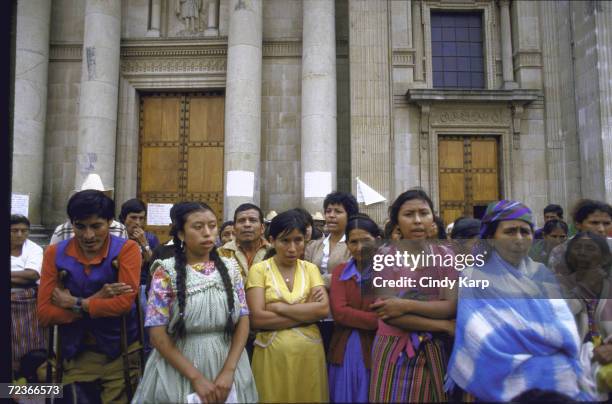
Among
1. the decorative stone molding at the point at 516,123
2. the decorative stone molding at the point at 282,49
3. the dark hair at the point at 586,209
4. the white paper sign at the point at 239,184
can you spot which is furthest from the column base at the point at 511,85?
the dark hair at the point at 586,209

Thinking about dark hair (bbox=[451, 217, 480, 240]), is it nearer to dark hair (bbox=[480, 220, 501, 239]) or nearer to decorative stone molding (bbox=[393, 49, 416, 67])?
dark hair (bbox=[480, 220, 501, 239])

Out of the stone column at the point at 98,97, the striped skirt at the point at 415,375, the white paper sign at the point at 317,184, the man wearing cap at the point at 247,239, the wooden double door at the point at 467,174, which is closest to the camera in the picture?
the striped skirt at the point at 415,375

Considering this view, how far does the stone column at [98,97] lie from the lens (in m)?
11.1

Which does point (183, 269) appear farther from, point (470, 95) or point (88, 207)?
point (470, 95)

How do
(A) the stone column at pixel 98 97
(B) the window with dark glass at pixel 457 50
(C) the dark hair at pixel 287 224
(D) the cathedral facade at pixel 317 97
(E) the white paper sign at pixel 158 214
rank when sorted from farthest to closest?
(B) the window with dark glass at pixel 457 50 < (E) the white paper sign at pixel 158 214 < (D) the cathedral facade at pixel 317 97 < (A) the stone column at pixel 98 97 < (C) the dark hair at pixel 287 224

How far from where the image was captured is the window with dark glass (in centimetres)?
1295

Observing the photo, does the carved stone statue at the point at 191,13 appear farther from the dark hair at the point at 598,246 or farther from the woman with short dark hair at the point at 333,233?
the dark hair at the point at 598,246

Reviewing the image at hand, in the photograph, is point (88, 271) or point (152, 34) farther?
point (152, 34)

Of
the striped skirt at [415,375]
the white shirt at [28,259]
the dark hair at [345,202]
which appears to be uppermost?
the dark hair at [345,202]

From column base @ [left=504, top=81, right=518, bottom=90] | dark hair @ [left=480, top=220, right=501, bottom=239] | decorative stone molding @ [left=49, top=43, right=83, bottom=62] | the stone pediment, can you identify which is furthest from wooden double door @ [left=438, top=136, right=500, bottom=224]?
decorative stone molding @ [left=49, top=43, right=83, bottom=62]

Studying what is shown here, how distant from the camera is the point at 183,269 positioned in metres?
3.27

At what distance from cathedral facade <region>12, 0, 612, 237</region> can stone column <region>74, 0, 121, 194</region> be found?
A: 1.4 inches

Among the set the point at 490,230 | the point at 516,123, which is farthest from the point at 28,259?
the point at 516,123

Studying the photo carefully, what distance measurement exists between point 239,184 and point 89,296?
7.28 meters
